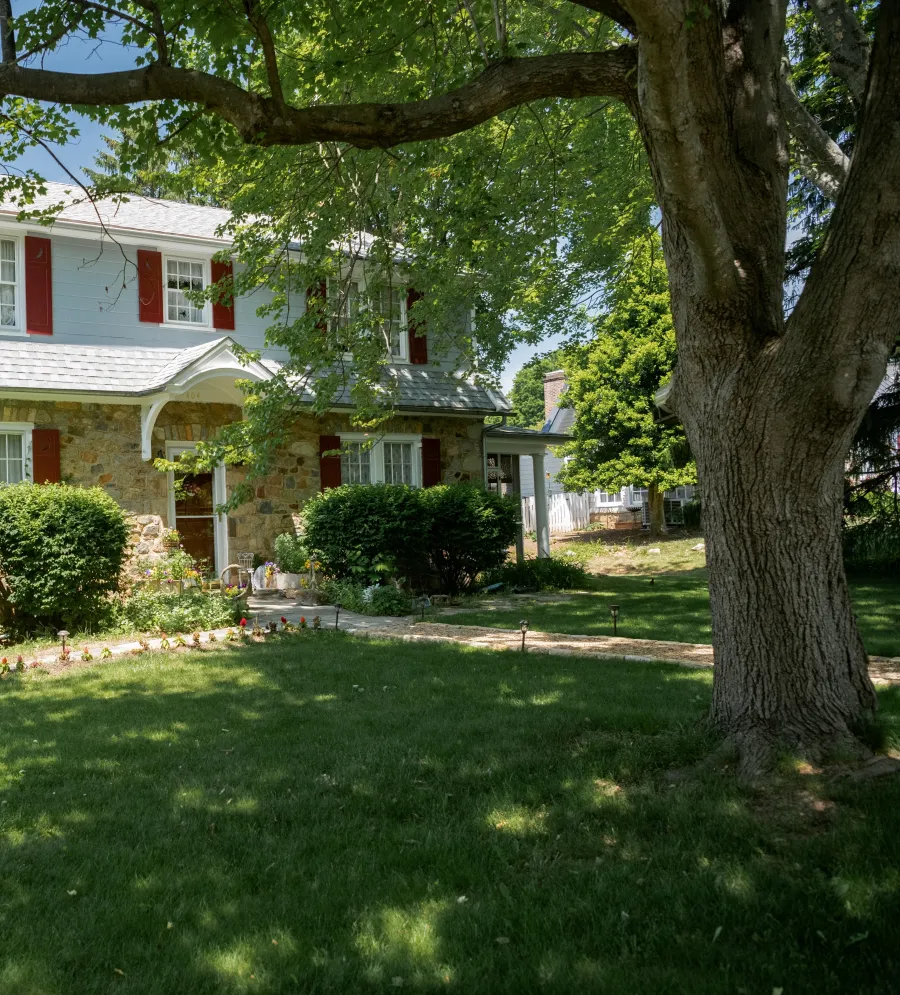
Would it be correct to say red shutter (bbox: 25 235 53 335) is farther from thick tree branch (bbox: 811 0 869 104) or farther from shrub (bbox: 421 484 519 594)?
thick tree branch (bbox: 811 0 869 104)

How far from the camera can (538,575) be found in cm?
1429

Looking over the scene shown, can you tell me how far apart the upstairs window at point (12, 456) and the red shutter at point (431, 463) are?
6380mm

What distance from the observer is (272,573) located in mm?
13523

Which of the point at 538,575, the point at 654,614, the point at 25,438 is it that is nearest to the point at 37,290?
the point at 25,438

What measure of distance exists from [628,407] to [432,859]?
20.4 meters

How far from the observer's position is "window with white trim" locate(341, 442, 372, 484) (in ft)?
48.6

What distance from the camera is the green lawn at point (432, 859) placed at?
2588mm

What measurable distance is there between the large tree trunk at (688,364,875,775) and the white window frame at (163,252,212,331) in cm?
1131

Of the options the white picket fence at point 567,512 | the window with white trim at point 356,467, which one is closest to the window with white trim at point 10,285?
the window with white trim at point 356,467

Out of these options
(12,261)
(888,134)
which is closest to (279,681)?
(888,134)

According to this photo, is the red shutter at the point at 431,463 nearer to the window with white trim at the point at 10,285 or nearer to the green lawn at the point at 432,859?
the window with white trim at the point at 10,285

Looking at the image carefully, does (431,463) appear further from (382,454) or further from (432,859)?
(432,859)

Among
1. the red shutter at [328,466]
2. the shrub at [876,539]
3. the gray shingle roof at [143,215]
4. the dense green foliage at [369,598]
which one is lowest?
the dense green foliage at [369,598]

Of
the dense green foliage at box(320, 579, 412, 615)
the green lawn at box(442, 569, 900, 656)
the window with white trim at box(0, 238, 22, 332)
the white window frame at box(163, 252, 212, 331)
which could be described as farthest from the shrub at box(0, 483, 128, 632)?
the white window frame at box(163, 252, 212, 331)
